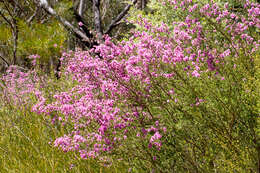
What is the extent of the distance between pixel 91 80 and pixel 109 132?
25.5 inches

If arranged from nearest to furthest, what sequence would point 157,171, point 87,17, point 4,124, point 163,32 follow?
point 157,171
point 163,32
point 4,124
point 87,17

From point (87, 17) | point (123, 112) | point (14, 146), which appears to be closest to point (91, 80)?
point (123, 112)

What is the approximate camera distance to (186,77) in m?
2.71

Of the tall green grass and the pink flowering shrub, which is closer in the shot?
the pink flowering shrub

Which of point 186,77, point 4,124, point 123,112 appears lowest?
point 4,124

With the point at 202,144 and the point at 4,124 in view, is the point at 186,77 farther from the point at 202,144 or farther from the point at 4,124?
the point at 4,124

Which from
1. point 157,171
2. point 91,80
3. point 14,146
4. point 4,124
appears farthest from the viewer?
point 4,124

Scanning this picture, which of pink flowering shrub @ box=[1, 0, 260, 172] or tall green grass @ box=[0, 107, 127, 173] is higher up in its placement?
pink flowering shrub @ box=[1, 0, 260, 172]

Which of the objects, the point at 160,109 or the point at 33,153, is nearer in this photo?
the point at 160,109

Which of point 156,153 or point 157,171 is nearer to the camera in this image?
point 157,171

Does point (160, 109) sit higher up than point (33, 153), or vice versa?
point (160, 109)

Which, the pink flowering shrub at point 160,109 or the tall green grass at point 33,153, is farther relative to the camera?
the tall green grass at point 33,153

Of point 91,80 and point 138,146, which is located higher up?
point 91,80

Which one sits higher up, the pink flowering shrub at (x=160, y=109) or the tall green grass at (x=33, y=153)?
the pink flowering shrub at (x=160, y=109)
